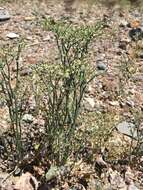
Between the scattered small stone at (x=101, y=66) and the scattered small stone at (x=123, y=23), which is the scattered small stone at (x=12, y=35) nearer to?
the scattered small stone at (x=101, y=66)

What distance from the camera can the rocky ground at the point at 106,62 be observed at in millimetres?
6891

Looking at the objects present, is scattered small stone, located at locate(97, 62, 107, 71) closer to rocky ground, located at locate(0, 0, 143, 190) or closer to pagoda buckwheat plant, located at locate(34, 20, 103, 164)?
rocky ground, located at locate(0, 0, 143, 190)

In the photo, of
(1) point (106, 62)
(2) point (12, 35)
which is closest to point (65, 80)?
(1) point (106, 62)

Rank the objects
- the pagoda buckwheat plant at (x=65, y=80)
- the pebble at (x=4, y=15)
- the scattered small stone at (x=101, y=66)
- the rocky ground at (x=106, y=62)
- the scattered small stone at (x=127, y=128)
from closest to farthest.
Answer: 1. the pagoda buckwheat plant at (x=65, y=80)
2. the rocky ground at (x=106, y=62)
3. the scattered small stone at (x=127, y=128)
4. the scattered small stone at (x=101, y=66)
5. the pebble at (x=4, y=15)

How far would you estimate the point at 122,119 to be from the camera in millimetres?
7848

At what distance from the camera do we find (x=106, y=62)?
376 inches

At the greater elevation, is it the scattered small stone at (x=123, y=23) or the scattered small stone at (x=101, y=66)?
the scattered small stone at (x=123, y=23)

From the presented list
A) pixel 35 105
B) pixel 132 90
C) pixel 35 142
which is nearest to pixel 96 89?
pixel 132 90

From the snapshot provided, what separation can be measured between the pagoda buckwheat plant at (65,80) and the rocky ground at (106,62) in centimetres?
41

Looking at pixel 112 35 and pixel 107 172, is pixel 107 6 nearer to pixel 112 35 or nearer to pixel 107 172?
pixel 112 35

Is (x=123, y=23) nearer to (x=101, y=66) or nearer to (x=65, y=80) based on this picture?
(x=101, y=66)

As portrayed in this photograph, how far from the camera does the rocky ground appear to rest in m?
6.89

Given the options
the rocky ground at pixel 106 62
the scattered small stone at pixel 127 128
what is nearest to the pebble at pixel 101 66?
the rocky ground at pixel 106 62

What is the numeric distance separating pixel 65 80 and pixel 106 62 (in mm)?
3602
